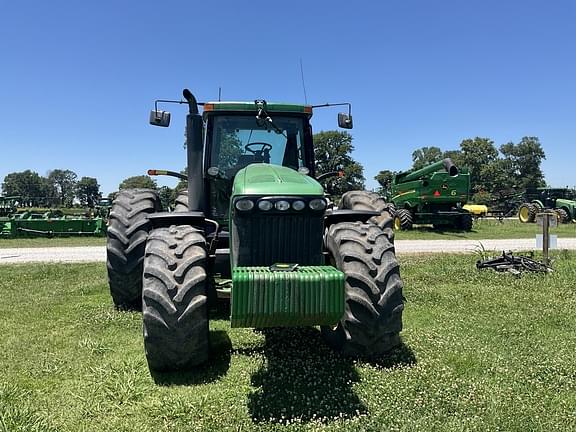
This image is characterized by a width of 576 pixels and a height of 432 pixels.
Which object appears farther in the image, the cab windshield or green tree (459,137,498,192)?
green tree (459,137,498,192)

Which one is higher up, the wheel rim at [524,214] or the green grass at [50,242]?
the wheel rim at [524,214]

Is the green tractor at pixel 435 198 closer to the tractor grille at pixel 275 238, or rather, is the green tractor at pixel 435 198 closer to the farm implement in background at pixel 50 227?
the farm implement in background at pixel 50 227

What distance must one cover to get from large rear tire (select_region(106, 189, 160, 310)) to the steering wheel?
1.70m

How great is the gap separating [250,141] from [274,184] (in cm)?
203

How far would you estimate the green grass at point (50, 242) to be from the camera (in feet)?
57.7

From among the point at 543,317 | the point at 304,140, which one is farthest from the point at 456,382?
the point at 304,140

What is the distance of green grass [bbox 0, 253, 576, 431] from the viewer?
359cm

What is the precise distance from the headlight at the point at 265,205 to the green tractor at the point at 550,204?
28.9m

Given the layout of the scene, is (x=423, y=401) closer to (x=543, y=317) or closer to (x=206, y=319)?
(x=206, y=319)

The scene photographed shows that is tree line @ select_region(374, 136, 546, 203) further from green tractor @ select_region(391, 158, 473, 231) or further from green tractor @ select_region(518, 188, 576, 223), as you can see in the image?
green tractor @ select_region(391, 158, 473, 231)

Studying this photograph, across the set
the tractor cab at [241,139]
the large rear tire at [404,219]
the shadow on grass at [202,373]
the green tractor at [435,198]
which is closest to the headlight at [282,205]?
the shadow on grass at [202,373]

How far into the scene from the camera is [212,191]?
6.16m

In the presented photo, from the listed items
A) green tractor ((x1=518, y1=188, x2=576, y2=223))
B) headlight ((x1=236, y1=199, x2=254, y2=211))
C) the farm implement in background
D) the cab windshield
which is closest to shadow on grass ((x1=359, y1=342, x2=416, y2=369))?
headlight ((x1=236, y1=199, x2=254, y2=211))

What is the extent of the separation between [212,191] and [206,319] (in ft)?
7.30
